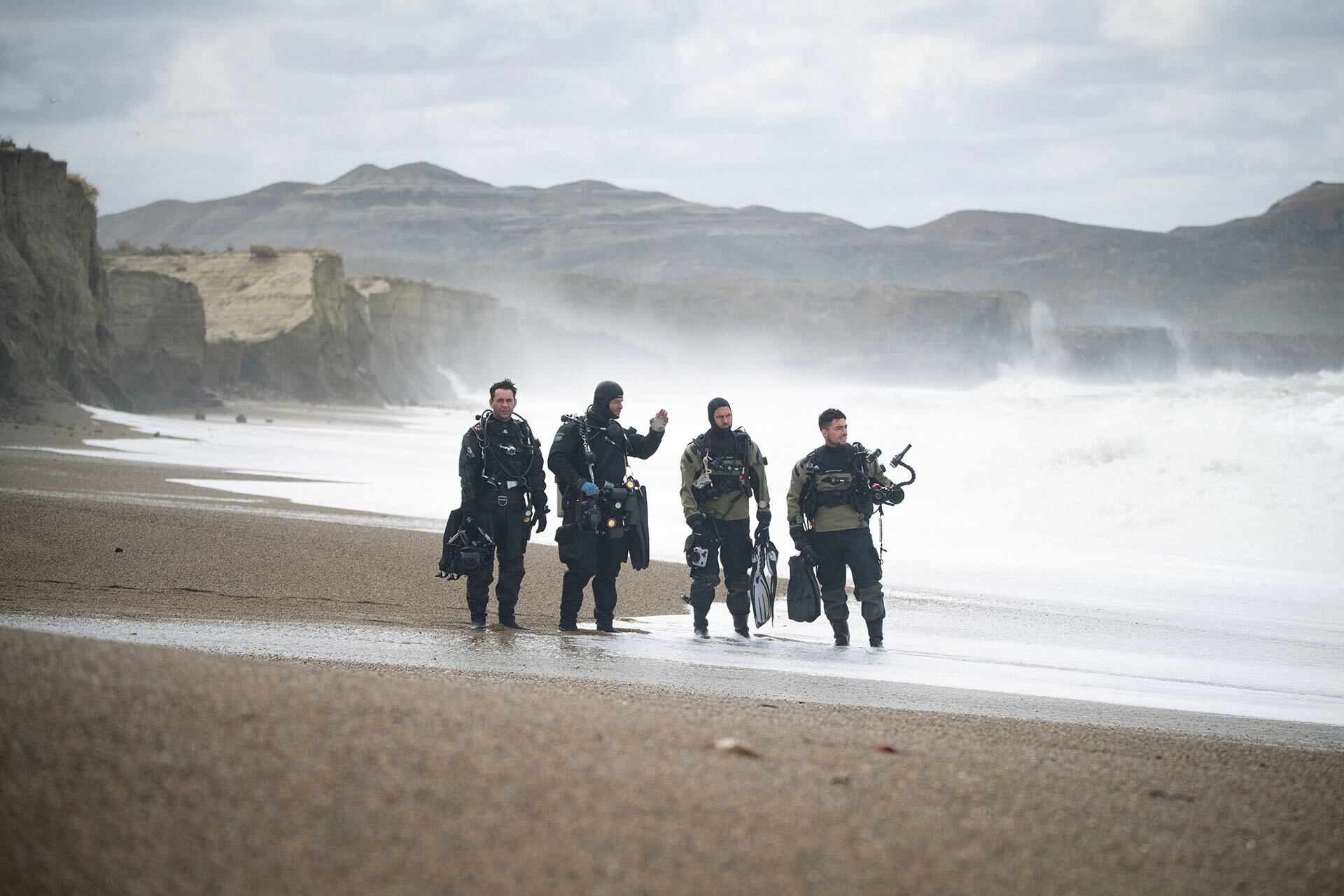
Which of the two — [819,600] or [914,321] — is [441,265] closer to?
[914,321]

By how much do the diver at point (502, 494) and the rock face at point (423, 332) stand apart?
56.3m

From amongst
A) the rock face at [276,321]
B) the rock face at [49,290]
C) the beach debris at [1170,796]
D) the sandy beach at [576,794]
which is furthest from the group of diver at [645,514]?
the rock face at [276,321]

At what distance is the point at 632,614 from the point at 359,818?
7.11 meters

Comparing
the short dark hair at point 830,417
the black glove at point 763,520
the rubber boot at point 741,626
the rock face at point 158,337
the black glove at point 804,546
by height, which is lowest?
the rubber boot at point 741,626

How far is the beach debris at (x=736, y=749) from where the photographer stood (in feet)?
13.8

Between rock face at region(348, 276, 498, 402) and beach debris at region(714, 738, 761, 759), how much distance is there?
202 feet

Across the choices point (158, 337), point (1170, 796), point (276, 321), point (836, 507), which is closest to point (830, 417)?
point (836, 507)

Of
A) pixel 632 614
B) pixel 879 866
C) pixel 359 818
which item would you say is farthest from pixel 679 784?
pixel 632 614

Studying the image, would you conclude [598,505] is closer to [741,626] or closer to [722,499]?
[722,499]

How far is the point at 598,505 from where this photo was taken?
937 centimetres

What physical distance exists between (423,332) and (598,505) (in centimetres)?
7275

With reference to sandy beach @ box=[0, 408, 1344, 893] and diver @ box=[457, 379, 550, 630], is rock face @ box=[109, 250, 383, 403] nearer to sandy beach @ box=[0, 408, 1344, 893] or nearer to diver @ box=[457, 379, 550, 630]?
diver @ box=[457, 379, 550, 630]

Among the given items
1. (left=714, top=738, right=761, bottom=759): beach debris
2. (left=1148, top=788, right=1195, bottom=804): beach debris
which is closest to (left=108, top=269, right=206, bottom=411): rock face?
(left=714, top=738, right=761, bottom=759): beach debris

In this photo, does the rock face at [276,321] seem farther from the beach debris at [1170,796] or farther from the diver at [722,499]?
the beach debris at [1170,796]
